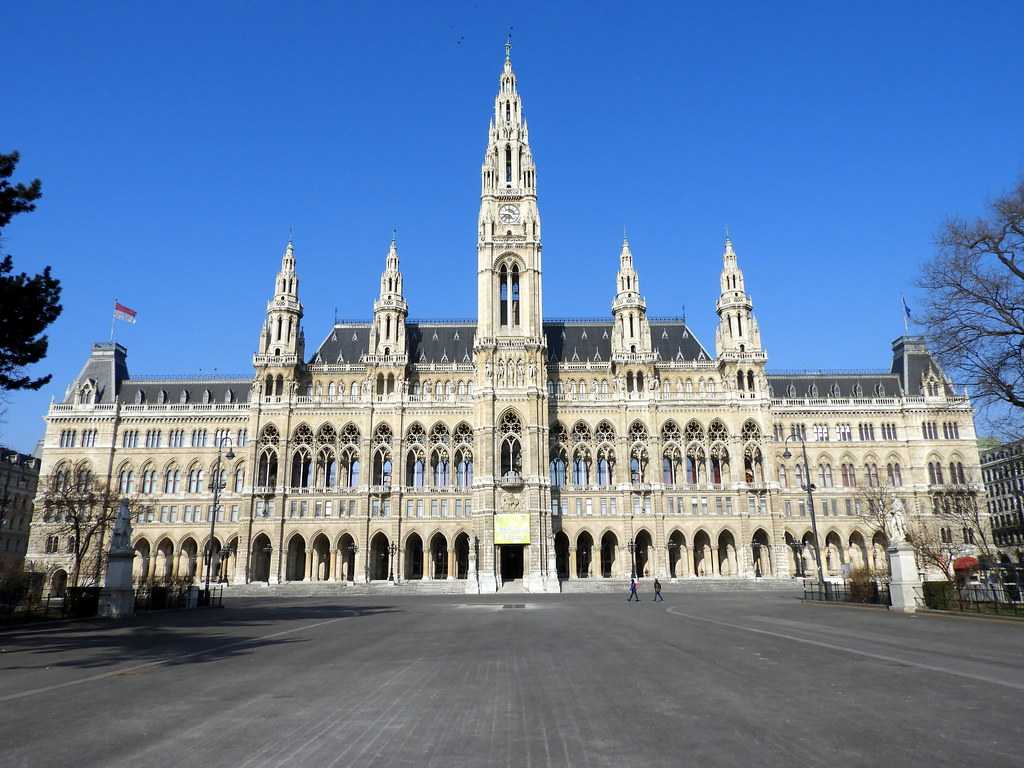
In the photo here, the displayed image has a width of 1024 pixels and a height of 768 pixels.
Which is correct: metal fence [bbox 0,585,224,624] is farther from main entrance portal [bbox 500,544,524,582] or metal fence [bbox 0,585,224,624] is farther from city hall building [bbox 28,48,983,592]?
main entrance portal [bbox 500,544,524,582]

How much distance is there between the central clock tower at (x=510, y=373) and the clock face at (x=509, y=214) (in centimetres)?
11

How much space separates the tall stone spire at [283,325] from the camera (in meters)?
72.6

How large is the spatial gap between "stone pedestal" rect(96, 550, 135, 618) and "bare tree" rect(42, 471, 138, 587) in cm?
2107

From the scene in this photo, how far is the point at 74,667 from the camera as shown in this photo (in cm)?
1463

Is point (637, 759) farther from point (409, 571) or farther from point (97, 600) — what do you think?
point (409, 571)

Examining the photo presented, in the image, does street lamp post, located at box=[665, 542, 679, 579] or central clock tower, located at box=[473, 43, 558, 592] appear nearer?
central clock tower, located at box=[473, 43, 558, 592]

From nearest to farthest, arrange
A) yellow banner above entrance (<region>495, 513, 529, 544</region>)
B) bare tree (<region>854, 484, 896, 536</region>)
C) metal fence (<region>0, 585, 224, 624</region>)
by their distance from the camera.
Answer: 1. metal fence (<region>0, 585, 224, 624</region>)
2. yellow banner above entrance (<region>495, 513, 529, 544</region>)
3. bare tree (<region>854, 484, 896, 536</region>)

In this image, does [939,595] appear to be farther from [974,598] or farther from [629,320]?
[629,320]

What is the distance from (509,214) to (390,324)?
17.5 metres

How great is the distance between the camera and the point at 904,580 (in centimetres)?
2792

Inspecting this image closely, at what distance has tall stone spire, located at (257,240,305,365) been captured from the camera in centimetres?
7262

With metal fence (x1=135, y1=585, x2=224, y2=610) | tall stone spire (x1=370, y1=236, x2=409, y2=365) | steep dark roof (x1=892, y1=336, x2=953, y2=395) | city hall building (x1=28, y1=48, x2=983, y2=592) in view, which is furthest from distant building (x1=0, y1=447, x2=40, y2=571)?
steep dark roof (x1=892, y1=336, x2=953, y2=395)

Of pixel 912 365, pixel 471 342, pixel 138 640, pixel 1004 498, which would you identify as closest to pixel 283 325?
pixel 471 342

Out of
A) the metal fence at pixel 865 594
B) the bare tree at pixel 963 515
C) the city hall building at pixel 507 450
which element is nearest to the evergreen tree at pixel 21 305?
the metal fence at pixel 865 594
